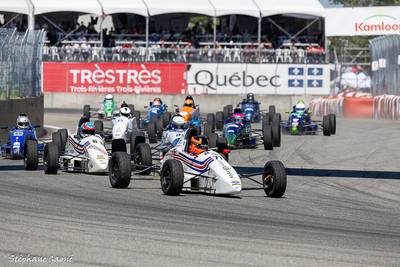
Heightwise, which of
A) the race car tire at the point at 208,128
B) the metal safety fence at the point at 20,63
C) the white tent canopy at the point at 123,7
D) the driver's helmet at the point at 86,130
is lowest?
the race car tire at the point at 208,128

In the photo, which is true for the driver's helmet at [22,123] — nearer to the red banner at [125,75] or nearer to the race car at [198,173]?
the race car at [198,173]

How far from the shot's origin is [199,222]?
9117 millimetres

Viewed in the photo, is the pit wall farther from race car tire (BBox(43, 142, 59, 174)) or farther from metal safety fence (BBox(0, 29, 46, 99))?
race car tire (BBox(43, 142, 59, 174))

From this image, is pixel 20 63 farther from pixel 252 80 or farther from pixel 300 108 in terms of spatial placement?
pixel 252 80

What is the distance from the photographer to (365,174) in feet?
49.8

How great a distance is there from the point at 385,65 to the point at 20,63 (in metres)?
18.8

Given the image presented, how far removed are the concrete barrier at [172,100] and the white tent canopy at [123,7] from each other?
478cm

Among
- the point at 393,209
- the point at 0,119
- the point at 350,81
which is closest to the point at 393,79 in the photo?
the point at 350,81

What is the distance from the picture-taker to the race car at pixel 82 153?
1381cm

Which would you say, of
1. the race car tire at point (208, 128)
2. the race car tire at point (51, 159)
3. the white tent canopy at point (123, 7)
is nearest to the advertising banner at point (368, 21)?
the white tent canopy at point (123, 7)

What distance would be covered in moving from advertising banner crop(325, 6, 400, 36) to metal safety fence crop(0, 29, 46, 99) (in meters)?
19.9

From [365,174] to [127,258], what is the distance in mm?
9234

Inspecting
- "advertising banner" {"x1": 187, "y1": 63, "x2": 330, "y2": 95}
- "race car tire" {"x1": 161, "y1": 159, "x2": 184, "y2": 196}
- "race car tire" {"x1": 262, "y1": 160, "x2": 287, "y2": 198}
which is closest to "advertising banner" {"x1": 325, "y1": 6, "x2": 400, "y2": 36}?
"advertising banner" {"x1": 187, "y1": 63, "x2": 330, "y2": 95}

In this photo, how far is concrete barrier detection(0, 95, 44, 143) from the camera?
64.4 feet
